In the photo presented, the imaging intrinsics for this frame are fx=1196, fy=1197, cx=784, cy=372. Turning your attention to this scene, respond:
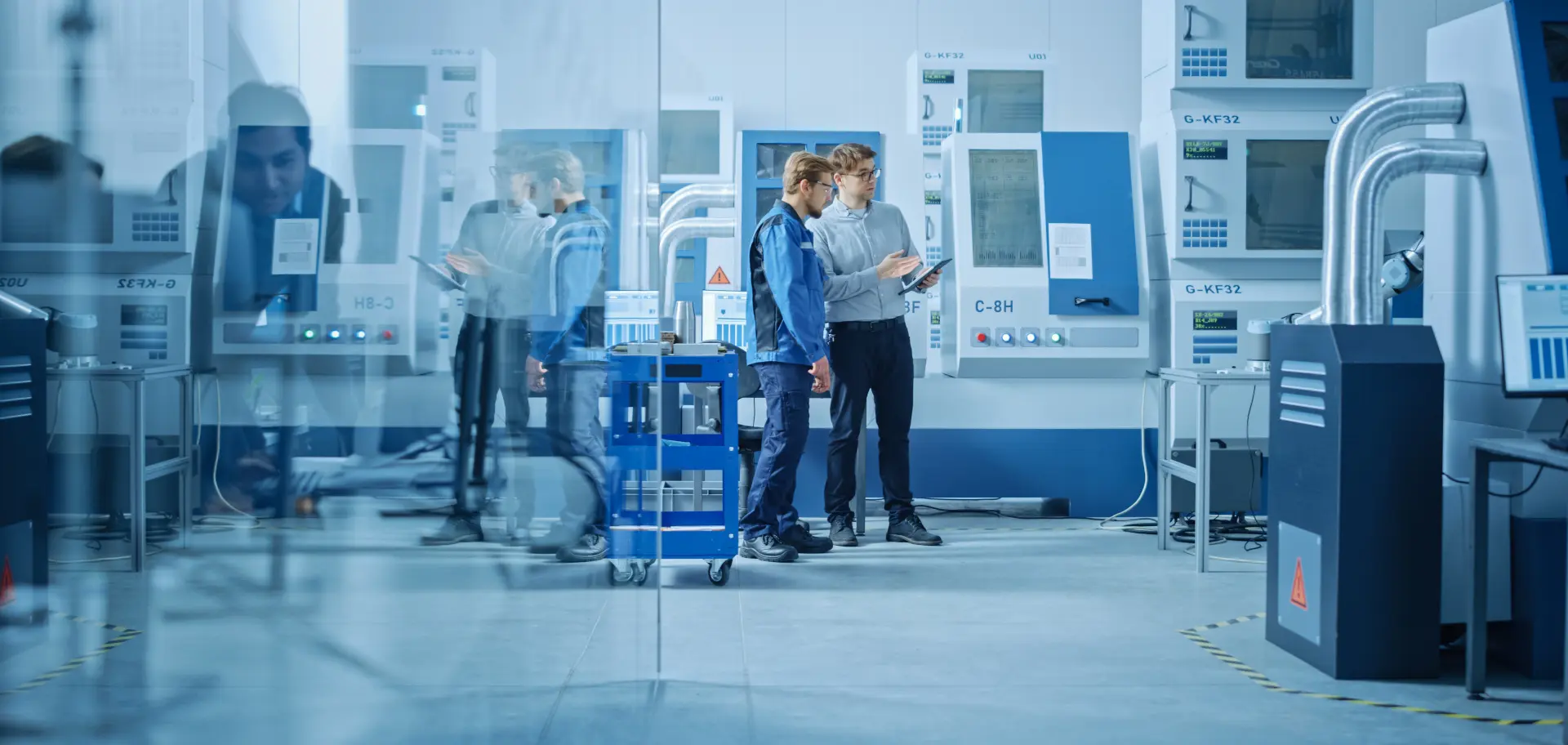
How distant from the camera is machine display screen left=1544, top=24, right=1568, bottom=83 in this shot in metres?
2.97

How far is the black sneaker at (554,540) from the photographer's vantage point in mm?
1422

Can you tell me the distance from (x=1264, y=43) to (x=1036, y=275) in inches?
51.5

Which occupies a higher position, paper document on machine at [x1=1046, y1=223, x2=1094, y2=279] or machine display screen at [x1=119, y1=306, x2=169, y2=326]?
paper document on machine at [x1=1046, y1=223, x2=1094, y2=279]

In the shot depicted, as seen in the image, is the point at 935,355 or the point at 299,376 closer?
the point at 299,376

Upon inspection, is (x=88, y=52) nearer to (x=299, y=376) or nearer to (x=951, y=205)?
(x=299, y=376)

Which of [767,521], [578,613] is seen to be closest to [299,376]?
[578,613]

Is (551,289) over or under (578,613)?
over

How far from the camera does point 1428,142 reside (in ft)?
10.2

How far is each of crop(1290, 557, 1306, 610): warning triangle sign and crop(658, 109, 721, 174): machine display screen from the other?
353 cm

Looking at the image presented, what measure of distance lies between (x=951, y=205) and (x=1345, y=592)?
268 cm

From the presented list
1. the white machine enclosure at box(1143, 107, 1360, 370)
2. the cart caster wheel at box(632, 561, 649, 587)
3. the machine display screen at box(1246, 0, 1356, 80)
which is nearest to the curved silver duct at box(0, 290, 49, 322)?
the cart caster wheel at box(632, 561, 649, 587)

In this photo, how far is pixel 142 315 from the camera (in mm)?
696

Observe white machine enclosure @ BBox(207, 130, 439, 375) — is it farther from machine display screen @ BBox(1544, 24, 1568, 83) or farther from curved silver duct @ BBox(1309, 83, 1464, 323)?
machine display screen @ BBox(1544, 24, 1568, 83)

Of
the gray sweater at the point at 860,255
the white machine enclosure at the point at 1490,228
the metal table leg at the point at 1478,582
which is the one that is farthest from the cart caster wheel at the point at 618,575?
the gray sweater at the point at 860,255
